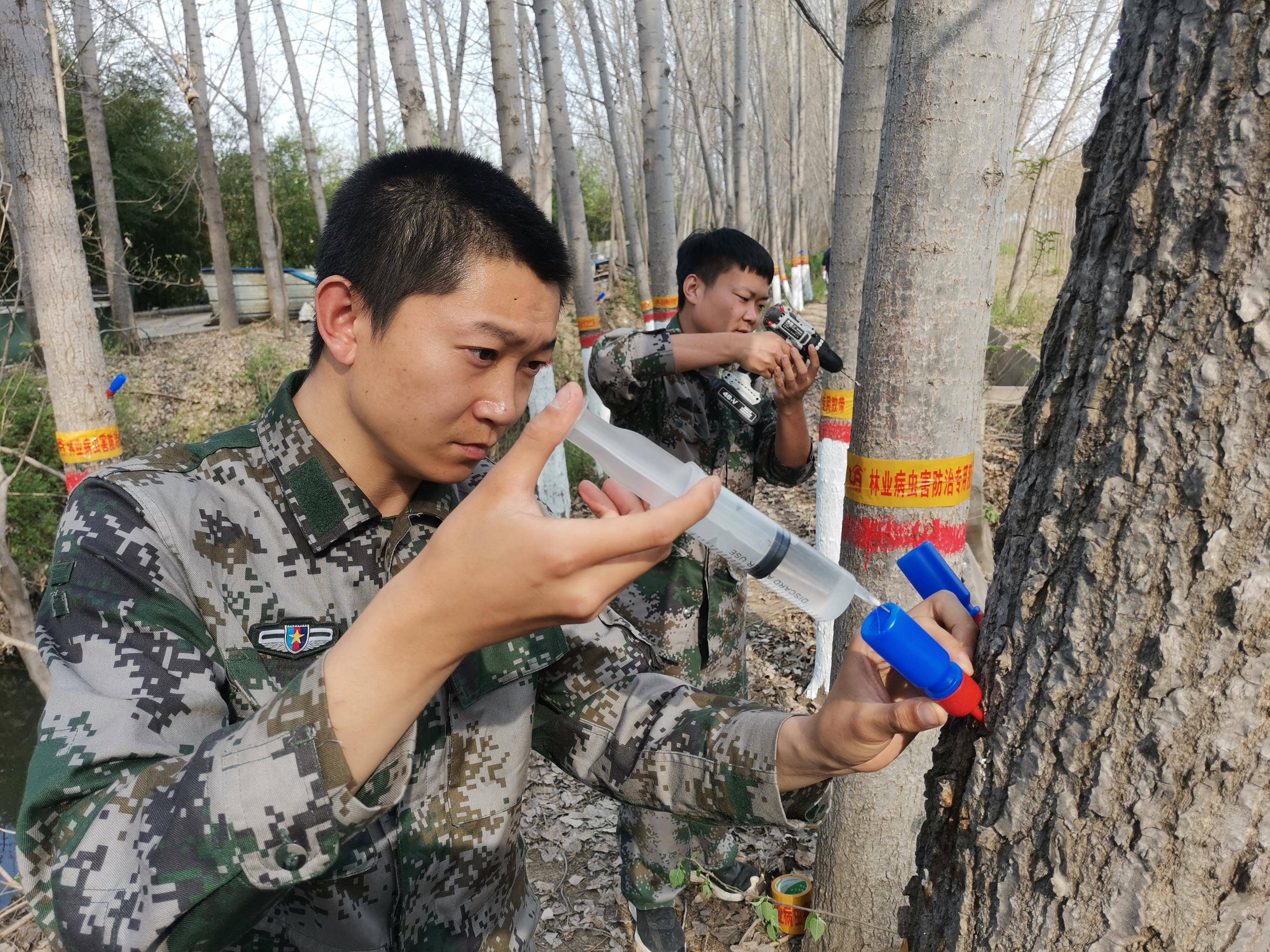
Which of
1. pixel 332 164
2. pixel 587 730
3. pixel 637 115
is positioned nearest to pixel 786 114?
pixel 637 115

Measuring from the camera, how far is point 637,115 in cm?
2089

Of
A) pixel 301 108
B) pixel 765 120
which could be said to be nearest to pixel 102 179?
pixel 301 108

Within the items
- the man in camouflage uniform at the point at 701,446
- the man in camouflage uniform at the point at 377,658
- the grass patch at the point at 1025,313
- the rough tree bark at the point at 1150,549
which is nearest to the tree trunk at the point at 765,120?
the grass patch at the point at 1025,313

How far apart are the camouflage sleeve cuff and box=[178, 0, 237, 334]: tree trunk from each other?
13.0m

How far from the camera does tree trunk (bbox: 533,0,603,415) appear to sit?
8.05 meters

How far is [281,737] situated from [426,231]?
0.87 metres

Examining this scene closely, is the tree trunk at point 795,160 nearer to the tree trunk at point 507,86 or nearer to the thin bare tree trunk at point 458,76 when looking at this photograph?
the thin bare tree trunk at point 458,76

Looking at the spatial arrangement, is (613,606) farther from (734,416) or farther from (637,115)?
(637,115)

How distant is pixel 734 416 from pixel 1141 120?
2.48 m

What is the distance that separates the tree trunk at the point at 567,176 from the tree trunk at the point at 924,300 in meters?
5.76

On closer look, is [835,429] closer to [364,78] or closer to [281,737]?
[281,737]

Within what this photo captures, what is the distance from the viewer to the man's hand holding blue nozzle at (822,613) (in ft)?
3.66

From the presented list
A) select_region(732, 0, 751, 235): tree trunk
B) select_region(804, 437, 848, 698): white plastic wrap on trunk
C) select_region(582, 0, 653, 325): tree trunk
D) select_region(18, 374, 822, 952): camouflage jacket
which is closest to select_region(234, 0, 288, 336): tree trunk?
select_region(582, 0, 653, 325): tree trunk

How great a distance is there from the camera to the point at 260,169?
13367 mm
